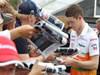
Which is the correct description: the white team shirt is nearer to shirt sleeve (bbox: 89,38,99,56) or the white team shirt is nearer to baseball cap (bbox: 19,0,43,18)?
shirt sleeve (bbox: 89,38,99,56)

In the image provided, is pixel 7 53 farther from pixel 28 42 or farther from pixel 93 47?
pixel 93 47

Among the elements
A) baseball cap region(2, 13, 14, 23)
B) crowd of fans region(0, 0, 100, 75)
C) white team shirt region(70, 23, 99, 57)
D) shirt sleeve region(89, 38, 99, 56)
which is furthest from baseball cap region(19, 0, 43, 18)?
shirt sleeve region(89, 38, 99, 56)

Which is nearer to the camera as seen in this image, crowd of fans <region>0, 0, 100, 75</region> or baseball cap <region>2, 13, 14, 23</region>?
crowd of fans <region>0, 0, 100, 75</region>

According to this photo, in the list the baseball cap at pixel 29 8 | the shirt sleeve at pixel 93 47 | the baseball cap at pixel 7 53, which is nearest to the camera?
the baseball cap at pixel 7 53

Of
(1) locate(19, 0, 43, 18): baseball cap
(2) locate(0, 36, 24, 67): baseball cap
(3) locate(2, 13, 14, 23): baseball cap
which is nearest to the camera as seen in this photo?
(2) locate(0, 36, 24, 67): baseball cap

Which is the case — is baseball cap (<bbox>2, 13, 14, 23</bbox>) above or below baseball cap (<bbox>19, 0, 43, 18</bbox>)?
below

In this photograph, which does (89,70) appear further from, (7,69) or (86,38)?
(7,69)

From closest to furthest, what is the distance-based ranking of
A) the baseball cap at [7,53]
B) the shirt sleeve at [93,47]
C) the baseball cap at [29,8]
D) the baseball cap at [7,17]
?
the baseball cap at [7,53] < the baseball cap at [7,17] < the baseball cap at [29,8] < the shirt sleeve at [93,47]

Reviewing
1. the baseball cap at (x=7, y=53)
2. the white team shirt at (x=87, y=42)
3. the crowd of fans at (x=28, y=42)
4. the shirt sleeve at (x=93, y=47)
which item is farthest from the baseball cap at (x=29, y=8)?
the baseball cap at (x=7, y=53)

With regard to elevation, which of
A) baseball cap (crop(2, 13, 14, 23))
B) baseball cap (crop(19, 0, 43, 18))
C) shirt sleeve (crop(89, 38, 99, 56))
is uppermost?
baseball cap (crop(19, 0, 43, 18))

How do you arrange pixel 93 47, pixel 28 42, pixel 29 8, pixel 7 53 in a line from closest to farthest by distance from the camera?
1. pixel 7 53
2. pixel 28 42
3. pixel 29 8
4. pixel 93 47

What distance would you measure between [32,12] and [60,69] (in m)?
0.88

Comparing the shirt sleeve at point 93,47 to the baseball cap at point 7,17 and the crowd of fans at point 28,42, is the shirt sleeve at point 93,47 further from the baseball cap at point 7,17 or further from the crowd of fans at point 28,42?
the baseball cap at point 7,17

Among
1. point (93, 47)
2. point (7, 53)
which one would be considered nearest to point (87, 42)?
point (93, 47)
